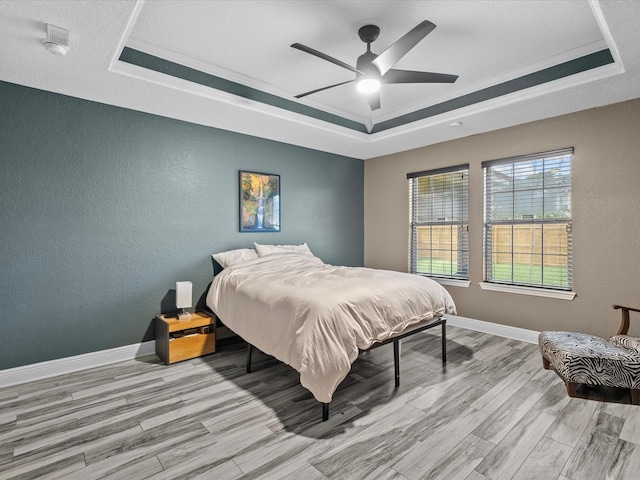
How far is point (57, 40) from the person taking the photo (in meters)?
2.20

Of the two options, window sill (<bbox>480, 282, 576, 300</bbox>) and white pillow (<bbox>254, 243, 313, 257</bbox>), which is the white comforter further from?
window sill (<bbox>480, 282, 576, 300</bbox>)

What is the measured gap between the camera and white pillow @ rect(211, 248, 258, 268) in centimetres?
390

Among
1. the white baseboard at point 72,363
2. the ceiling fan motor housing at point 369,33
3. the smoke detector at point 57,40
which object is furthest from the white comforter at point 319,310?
the smoke detector at point 57,40

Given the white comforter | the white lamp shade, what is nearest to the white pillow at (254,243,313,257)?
the white comforter

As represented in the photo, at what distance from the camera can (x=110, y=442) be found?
205 centimetres

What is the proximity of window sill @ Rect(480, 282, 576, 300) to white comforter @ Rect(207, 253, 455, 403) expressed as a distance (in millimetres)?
1316

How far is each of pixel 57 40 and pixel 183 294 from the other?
229cm

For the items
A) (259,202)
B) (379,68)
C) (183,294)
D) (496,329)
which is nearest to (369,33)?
(379,68)

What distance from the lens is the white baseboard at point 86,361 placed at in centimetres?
284

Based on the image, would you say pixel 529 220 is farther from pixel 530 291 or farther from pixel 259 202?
pixel 259 202

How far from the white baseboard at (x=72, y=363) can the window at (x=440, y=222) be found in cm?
381

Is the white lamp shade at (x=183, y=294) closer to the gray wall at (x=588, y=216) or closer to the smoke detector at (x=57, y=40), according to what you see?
the smoke detector at (x=57, y=40)

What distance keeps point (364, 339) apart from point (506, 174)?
3101 millimetres

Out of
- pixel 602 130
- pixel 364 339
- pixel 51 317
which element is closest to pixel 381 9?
pixel 364 339
